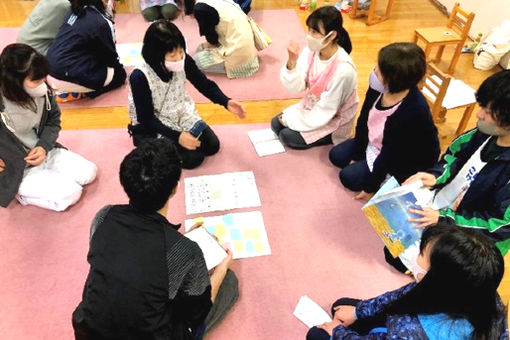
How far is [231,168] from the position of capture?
2.94 m

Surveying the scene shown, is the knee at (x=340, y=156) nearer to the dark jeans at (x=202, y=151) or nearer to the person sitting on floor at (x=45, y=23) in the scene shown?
the dark jeans at (x=202, y=151)

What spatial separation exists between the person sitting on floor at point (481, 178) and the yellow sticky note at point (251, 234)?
32.3 inches

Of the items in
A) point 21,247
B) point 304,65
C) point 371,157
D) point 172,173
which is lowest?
point 21,247

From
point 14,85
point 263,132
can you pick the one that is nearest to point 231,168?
point 263,132

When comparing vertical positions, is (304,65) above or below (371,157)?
above

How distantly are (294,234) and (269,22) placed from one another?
300cm

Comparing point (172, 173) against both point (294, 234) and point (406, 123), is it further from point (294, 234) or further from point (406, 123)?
point (406, 123)

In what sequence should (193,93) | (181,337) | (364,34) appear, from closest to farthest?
(181,337) → (193,93) → (364,34)

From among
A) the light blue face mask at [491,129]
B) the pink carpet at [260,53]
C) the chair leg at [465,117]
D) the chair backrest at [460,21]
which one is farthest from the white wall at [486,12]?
the light blue face mask at [491,129]

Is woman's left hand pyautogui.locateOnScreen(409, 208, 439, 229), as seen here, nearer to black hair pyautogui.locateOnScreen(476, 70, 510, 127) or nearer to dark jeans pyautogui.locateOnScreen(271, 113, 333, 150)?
black hair pyautogui.locateOnScreen(476, 70, 510, 127)

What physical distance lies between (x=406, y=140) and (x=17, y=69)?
7.09 ft

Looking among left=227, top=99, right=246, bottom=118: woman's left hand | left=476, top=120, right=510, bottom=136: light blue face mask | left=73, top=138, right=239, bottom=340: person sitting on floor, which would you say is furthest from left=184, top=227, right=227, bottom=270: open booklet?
left=476, top=120, right=510, bottom=136: light blue face mask

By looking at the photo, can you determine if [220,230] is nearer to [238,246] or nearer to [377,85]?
[238,246]

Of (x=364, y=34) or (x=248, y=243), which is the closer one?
(x=248, y=243)
